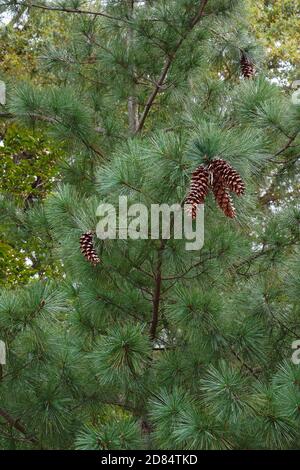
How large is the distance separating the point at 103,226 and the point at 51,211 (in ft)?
1.15

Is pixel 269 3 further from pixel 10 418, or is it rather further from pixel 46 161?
pixel 10 418

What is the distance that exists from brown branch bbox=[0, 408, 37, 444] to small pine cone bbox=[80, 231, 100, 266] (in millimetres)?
849

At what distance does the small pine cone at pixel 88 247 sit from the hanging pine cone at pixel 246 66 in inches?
87.5

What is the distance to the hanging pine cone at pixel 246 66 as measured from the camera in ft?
15.1

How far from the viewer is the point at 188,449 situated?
2.54m

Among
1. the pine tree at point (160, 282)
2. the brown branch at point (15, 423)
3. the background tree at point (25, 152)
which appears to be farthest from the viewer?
the background tree at point (25, 152)

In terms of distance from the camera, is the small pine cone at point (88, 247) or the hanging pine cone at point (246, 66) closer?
the small pine cone at point (88, 247)

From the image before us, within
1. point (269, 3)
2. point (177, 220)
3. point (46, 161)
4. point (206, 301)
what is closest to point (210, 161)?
point (177, 220)

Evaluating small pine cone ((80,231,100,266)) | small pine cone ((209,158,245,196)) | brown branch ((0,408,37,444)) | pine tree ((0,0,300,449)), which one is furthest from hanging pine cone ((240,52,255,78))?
brown branch ((0,408,37,444))

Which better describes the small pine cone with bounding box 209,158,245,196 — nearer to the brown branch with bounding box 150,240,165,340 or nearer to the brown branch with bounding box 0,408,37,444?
the brown branch with bounding box 150,240,165,340

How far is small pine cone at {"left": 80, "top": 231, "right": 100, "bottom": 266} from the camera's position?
9.25ft

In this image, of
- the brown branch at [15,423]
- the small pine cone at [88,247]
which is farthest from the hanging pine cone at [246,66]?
the brown branch at [15,423]

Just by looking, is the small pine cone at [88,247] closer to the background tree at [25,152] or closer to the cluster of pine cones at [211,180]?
the cluster of pine cones at [211,180]

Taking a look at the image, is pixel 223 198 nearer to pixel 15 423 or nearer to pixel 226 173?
pixel 226 173
